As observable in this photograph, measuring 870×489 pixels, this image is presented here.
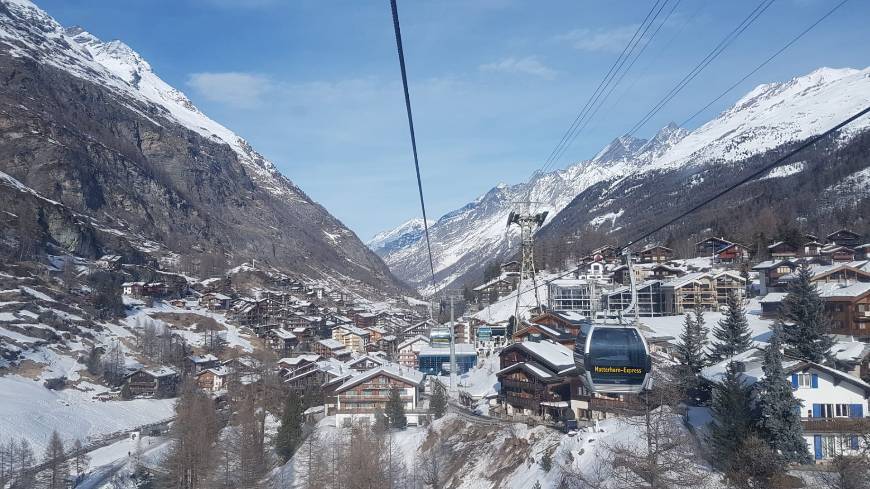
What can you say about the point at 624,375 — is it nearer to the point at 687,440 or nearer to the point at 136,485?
the point at 687,440

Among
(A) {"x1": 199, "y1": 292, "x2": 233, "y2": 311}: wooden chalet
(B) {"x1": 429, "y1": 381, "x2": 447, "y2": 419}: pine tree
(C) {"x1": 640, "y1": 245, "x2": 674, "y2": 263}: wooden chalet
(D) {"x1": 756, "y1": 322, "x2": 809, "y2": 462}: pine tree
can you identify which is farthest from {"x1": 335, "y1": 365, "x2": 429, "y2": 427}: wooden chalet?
(A) {"x1": 199, "y1": 292, "x2": 233, "y2": 311}: wooden chalet

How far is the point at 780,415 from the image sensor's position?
21688 mm

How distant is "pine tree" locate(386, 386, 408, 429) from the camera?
4453 centimetres

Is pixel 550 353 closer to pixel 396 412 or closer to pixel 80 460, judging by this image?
pixel 396 412

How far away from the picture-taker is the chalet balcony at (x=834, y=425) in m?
23.0

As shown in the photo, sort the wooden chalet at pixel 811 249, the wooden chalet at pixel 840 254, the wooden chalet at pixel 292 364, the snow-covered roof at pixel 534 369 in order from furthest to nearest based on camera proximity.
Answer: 1. the wooden chalet at pixel 811 249
2. the wooden chalet at pixel 840 254
3. the wooden chalet at pixel 292 364
4. the snow-covered roof at pixel 534 369

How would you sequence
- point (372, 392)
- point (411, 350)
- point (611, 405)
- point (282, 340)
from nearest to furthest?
point (611, 405) < point (372, 392) < point (411, 350) < point (282, 340)

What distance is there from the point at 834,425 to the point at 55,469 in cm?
3520

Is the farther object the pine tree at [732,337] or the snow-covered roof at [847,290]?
the snow-covered roof at [847,290]

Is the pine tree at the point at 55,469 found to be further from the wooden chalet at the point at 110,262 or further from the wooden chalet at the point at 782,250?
the wooden chalet at the point at 782,250

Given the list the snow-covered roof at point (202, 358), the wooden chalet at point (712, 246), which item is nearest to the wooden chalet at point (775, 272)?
the wooden chalet at point (712, 246)

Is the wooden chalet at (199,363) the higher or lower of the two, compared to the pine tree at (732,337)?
lower

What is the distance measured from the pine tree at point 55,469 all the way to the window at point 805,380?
112 feet

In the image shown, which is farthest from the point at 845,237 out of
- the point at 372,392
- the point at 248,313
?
the point at 248,313
